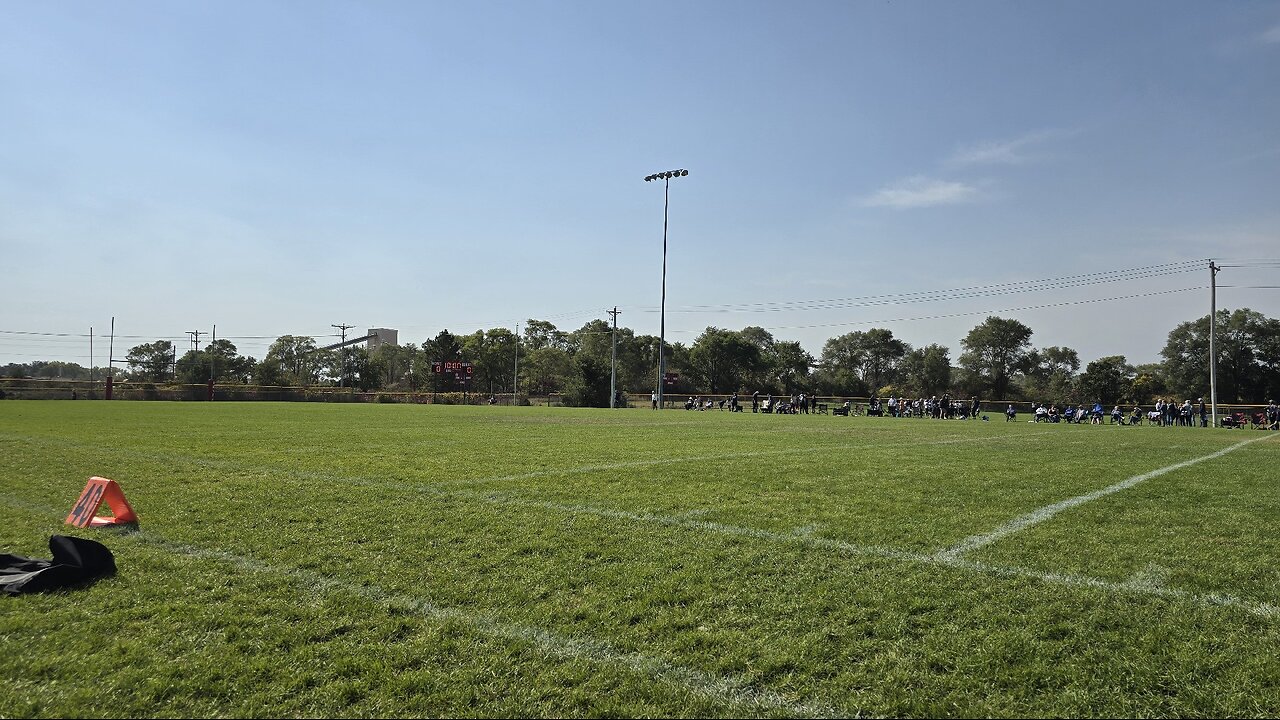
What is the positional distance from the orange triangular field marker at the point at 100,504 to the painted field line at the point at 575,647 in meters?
1.32

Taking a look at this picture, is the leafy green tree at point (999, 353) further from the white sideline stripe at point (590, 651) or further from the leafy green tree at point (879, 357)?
the white sideline stripe at point (590, 651)

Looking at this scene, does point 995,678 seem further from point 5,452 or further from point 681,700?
point 5,452

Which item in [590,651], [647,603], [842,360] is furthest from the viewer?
[842,360]

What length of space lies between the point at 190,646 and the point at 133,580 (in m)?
1.19

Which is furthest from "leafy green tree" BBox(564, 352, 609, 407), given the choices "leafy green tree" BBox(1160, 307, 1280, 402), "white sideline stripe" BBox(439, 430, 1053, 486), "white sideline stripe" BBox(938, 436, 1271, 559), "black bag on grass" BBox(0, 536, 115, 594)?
"leafy green tree" BBox(1160, 307, 1280, 402)

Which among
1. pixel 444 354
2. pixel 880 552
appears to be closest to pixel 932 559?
pixel 880 552

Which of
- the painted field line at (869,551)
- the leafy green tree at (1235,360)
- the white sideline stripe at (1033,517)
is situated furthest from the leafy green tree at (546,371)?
the painted field line at (869,551)

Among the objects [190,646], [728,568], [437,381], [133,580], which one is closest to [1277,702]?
[728,568]

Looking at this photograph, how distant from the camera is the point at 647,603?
312 cm

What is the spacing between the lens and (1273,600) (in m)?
3.28

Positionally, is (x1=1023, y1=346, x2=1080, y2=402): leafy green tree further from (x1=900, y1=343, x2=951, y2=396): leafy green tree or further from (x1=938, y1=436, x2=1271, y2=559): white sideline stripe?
(x1=938, y1=436, x2=1271, y2=559): white sideline stripe

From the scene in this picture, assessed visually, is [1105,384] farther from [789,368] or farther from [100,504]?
[100,504]

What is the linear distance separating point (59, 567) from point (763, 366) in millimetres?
99664

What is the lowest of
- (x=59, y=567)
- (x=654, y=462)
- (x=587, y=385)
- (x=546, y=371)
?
(x=654, y=462)
